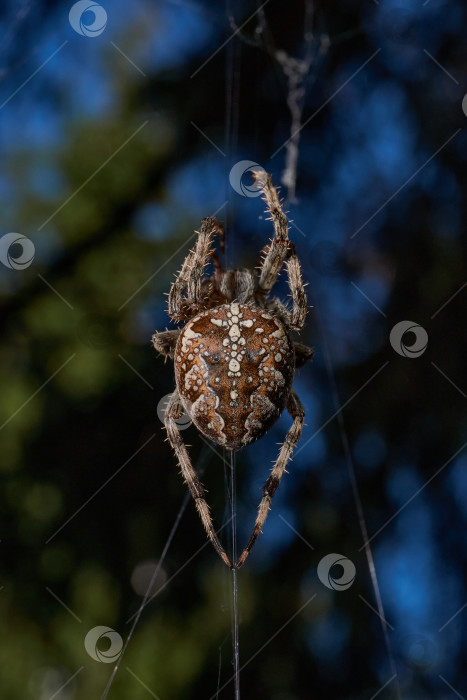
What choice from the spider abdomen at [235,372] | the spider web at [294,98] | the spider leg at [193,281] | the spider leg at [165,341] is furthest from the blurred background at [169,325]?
the spider abdomen at [235,372]

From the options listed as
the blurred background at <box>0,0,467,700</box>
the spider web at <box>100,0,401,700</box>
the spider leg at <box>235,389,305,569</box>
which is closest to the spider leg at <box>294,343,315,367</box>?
the spider leg at <box>235,389,305,569</box>

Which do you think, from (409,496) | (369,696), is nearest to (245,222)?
(409,496)

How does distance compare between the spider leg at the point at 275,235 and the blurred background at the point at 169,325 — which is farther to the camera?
the blurred background at the point at 169,325

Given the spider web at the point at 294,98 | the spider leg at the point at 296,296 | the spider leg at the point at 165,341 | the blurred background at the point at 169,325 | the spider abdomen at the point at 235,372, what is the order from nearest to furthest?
the spider abdomen at the point at 235,372, the spider leg at the point at 296,296, the spider leg at the point at 165,341, the blurred background at the point at 169,325, the spider web at the point at 294,98

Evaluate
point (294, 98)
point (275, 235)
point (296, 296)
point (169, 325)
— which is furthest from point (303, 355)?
point (294, 98)

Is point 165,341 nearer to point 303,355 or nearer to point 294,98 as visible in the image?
point 303,355

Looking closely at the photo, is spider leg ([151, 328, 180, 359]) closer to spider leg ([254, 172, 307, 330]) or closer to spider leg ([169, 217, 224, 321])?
spider leg ([169, 217, 224, 321])

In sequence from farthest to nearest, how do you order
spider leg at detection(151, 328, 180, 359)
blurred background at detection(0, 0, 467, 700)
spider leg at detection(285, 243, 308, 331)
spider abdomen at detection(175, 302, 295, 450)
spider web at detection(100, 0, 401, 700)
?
spider web at detection(100, 0, 401, 700), blurred background at detection(0, 0, 467, 700), spider leg at detection(151, 328, 180, 359), spider leg at detection(285, 243, 308, 331), spider abdomen at detection(175, 302, 295, 450)

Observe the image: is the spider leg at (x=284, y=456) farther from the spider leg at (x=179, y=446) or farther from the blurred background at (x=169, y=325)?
the blurred background at (x=169, y=325)
